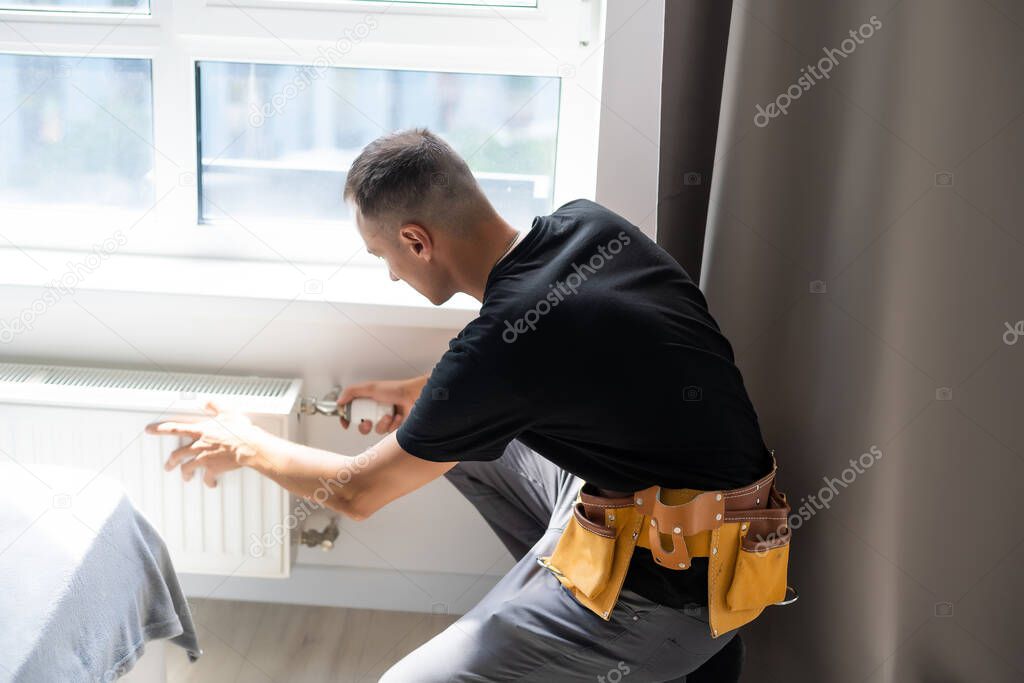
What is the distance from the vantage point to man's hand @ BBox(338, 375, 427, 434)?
160cm

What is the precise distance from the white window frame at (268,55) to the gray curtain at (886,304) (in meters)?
0.37

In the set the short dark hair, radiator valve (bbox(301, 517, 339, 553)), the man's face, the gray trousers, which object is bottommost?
radiator valve (bbox(301, 517, 339, 553))

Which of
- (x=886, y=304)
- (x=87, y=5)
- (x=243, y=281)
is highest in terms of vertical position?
(x=87, y=5)

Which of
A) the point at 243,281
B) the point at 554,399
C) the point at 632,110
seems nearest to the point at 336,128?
the point at 243,281

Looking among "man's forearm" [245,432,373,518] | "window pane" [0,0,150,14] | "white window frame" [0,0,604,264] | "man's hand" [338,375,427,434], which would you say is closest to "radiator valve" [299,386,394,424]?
"man's hand" [338,375,427,434]

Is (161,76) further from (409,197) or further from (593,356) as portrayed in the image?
(593,356)

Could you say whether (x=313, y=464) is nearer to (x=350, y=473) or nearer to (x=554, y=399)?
(x=350, y=473)

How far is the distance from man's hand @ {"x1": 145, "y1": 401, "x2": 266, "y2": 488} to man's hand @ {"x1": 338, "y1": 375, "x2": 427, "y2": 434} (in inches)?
8.5

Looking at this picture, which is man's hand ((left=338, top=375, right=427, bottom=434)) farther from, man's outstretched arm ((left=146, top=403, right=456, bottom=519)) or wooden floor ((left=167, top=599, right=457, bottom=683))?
wooden floor ((left=167, top=599, right=457, bottom=683))

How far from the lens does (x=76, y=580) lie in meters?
1.12

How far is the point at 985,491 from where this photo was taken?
4.51 feet

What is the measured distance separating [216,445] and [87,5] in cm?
93

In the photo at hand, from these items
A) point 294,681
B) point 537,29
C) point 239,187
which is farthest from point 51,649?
point 537,29

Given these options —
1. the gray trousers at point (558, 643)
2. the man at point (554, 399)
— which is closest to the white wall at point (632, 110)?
the man at point (554, 399)
